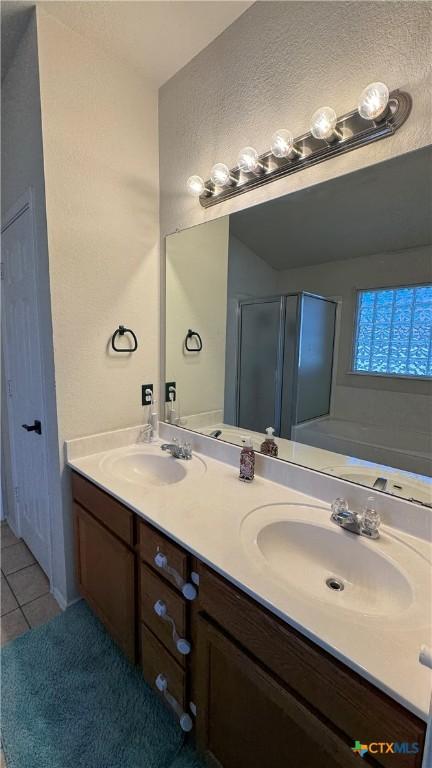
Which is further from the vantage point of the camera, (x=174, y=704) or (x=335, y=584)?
(x=174, y=704)

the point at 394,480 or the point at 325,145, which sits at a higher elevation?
the point at 325,145

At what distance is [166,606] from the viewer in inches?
41.4

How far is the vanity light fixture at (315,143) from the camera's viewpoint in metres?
0.91

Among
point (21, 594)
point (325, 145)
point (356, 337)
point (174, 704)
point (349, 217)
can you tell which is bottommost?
point (21, 594)

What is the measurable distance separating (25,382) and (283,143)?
1.70 m

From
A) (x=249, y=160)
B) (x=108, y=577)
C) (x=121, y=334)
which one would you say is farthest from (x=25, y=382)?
(x=249, y=160)

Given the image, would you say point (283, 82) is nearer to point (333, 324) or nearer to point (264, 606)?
point (333, 324)

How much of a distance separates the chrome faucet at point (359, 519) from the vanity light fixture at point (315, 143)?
1.12m

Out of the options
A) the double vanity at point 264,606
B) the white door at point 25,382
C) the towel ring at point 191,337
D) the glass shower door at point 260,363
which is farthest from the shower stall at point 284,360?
the white door at point 25,382

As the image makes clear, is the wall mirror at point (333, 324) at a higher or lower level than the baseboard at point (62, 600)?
higher

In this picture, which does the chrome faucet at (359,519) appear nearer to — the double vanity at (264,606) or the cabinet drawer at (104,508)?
the double vanity at (264,606)

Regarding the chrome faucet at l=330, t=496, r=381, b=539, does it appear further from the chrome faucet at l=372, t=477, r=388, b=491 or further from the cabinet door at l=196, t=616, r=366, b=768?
the cabinet door at l=196, t=616, r=366, b=768

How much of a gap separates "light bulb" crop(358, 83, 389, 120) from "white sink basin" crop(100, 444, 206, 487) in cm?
137

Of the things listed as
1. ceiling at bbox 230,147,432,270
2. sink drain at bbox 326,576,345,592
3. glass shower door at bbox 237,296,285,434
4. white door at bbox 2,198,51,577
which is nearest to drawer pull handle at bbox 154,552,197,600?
sink drain at bbox 326,576,345,592
